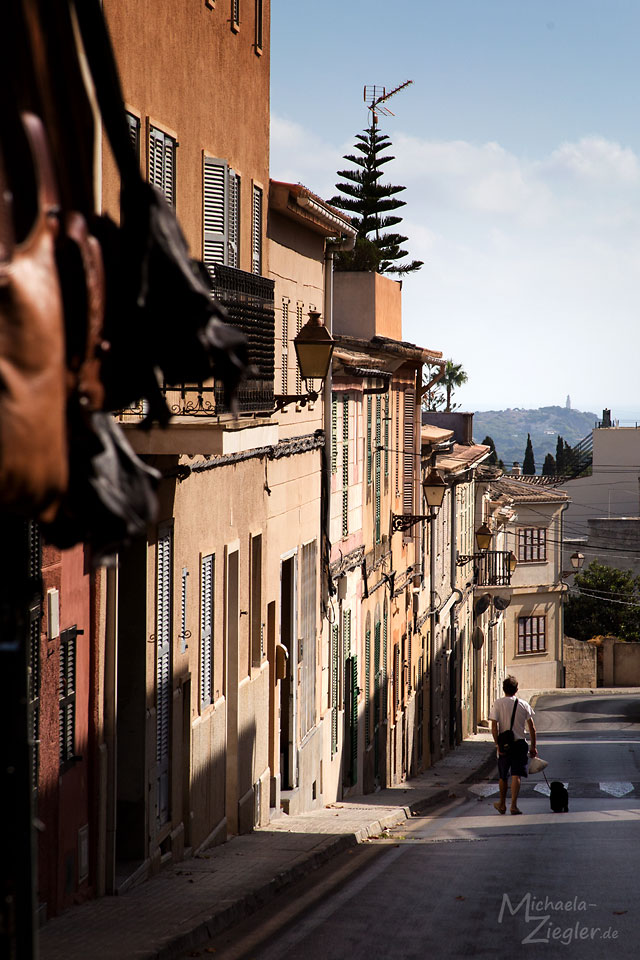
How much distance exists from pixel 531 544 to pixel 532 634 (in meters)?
4.15

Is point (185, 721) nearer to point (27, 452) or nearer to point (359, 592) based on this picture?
point (27, 452)

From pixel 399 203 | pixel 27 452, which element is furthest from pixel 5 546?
pixel 399 203

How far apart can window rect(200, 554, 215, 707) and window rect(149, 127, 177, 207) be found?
3.71m

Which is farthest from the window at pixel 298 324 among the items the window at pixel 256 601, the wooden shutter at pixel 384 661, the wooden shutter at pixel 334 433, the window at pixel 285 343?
the wooden shutter at pixel 384 661

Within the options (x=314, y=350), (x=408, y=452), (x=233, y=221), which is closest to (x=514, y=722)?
(x=314, y=350)

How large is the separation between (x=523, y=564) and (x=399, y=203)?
18156 mm

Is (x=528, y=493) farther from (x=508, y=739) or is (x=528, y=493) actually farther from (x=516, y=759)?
(x=508, y=739)

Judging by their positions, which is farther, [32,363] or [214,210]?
[214,210]

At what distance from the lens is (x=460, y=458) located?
3991 cm

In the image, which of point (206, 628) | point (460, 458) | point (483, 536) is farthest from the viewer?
point (483, 536)

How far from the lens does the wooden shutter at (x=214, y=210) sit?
512 inches

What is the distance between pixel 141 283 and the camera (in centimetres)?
316

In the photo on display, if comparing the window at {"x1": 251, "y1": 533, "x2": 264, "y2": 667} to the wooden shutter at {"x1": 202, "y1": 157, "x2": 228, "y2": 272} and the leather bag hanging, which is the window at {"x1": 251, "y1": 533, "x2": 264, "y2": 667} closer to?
the wooden shutter at {"x1": 202, "y1": 157, "x2": 228, "y2": 272}

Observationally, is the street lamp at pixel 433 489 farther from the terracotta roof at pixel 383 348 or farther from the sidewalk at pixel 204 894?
the sidewalk at pixel 204 894
